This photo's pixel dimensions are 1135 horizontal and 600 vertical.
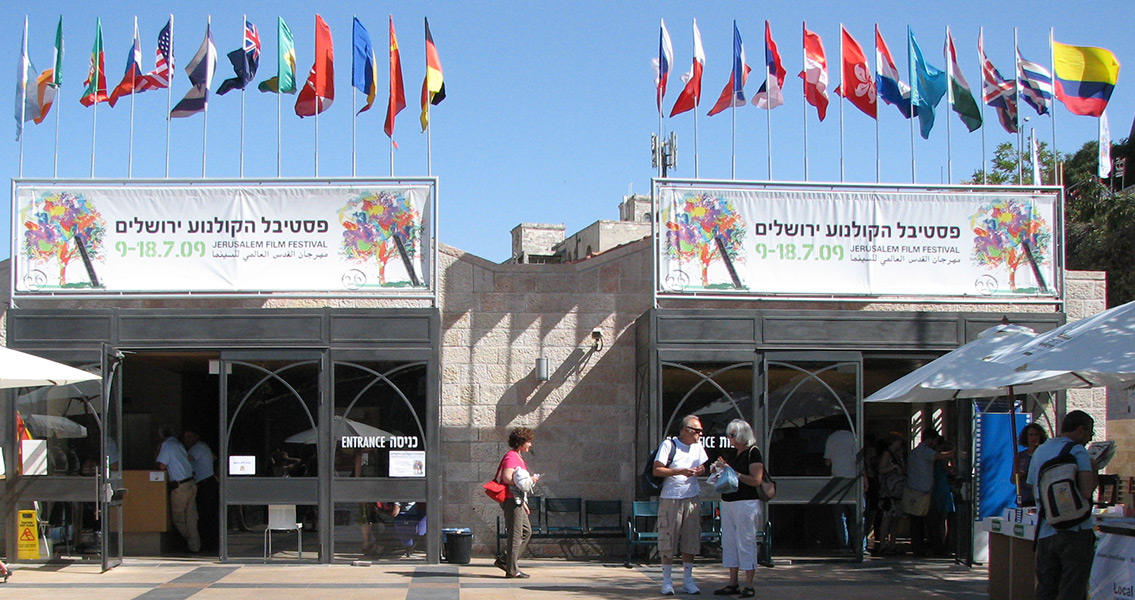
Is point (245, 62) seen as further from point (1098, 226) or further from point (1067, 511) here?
point (1098, 226)

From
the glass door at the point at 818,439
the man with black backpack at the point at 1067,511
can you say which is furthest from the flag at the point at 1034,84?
the man with black backpack at the point at 1067,511

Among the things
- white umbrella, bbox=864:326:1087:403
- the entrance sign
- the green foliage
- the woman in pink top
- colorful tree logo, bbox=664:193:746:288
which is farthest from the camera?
the green foliage

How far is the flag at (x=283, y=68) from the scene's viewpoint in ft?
42.5

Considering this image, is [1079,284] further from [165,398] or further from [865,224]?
[165,398]

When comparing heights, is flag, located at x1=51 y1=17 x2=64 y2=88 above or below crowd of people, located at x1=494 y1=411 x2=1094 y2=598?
above

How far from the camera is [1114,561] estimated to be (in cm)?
786

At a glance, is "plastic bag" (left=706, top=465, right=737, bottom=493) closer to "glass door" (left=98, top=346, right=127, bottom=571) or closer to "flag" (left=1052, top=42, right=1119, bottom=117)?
"glass door" (left=98, top=346, right=127, bottom=571)

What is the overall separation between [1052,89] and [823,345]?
4.42m

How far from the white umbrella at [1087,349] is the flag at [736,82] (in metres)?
5.54

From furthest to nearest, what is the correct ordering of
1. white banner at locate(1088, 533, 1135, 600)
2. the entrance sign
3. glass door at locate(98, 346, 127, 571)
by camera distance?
the entrance sign → glass door at locate(98, 346, 127, 571) → white banner at locate(1088, 533, 1135, 600)

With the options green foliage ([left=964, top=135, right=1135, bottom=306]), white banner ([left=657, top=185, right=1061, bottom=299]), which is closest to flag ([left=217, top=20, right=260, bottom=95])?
white banner ([left=657, top=185, right=1061, bottom=299])

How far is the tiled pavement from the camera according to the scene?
400 inches

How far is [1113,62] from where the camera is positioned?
1328cm

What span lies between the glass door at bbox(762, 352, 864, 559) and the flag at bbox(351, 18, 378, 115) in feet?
18.6
